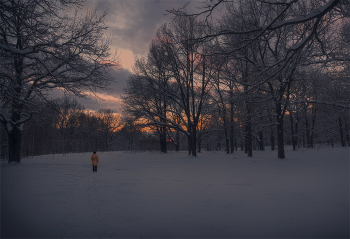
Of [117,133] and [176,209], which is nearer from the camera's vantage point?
[176,209]

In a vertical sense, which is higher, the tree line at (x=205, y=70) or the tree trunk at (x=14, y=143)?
the tree line at (x=205, y=70)

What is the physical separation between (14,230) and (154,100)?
2047 cm

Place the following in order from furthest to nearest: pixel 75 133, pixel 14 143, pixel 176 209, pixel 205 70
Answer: pixel 75 133, pixel 205 70, pixel 14 143, pixel 176 209

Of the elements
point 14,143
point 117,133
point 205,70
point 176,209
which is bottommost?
point 176,209

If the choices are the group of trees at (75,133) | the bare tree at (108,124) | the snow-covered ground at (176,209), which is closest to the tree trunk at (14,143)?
the snow-covered ground at (176,209)

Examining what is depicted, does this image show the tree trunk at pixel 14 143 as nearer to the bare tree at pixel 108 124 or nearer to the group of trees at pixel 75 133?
the group of trees at pixel 75 133

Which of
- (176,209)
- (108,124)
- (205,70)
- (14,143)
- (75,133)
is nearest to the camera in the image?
(176,209)

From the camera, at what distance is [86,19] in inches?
356

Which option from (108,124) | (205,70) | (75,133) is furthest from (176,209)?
(108,124)

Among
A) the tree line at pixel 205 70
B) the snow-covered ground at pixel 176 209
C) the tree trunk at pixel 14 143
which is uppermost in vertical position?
the tree line at pixel 205 70

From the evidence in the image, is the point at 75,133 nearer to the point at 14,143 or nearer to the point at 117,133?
the point at 117,133

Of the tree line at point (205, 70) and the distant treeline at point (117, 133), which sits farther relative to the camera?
the distant treeline at point (117, 133)

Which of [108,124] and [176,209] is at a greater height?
[108,124]

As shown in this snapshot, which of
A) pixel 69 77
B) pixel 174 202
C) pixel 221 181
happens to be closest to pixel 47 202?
pixel 174 202
